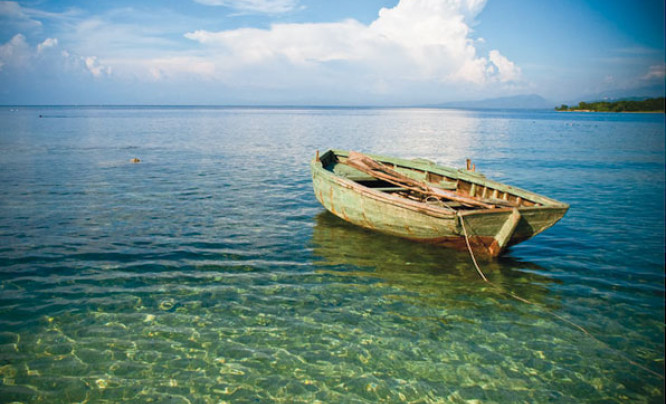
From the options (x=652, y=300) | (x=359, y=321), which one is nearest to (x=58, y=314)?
(x=359, y=321)

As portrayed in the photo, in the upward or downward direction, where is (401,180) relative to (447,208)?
upward

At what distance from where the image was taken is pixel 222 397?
17.1 ft

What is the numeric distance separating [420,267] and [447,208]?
63.4 inches

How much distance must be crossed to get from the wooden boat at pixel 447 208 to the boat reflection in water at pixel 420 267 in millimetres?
419

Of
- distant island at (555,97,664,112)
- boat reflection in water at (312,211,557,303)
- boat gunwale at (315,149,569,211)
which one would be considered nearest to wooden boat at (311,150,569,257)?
boat gunwale at (315,149,569,211)

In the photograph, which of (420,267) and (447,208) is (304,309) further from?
(447,208)

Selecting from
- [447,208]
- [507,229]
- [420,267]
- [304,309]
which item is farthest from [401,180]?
[304,309]

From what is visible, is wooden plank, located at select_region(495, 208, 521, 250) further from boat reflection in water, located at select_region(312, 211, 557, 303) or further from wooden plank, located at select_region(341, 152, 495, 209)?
wooden plank, located at select_region(341, 152, 495, 209)

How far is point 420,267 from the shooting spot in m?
9.41

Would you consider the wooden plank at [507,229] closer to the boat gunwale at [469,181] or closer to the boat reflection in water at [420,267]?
the boat gunwale at [469,181]

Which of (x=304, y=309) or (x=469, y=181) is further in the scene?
(x=469, y=181)

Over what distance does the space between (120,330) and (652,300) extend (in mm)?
10592

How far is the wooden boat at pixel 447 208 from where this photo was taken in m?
8.76

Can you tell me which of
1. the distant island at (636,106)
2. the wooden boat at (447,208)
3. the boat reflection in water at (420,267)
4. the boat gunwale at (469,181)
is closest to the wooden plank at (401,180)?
the wooden boat at (447,208)
